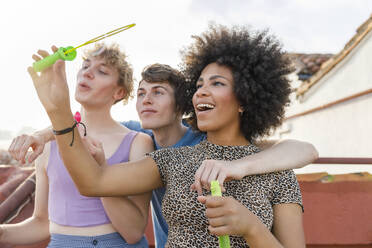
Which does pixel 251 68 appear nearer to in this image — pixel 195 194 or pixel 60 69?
pixel 195 194

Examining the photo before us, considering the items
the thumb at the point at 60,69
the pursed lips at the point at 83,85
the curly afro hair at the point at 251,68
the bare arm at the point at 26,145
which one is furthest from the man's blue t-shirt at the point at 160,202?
the thumb at the point at 60,69

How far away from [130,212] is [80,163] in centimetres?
43

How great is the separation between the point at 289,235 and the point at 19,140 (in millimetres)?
1277

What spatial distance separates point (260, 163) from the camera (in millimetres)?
1650

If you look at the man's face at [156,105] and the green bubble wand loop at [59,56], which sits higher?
the green bubble wand loop at [59,56]

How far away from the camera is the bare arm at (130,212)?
167 cm

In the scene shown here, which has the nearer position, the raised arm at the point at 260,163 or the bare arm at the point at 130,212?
the raised arm at the point at 260,163

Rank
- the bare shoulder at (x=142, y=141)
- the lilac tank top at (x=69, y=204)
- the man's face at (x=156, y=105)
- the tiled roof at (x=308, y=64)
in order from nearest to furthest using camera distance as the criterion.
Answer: the lilac tank top at (x=69, y=204), the bare shoulder at (x=142, y=141), the man's face at (x=156, y=105), the tiled roof at (x=308, y=64)

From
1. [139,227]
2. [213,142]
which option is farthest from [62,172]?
[213,142]

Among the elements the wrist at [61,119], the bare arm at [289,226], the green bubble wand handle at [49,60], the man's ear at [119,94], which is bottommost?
the bare arm at [289,226]

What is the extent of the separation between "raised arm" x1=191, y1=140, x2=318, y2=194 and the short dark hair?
60 centimetres

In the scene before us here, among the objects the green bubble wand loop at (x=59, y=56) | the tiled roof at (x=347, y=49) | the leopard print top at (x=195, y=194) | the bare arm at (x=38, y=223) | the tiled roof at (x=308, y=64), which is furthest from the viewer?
the tiled roof at (x=308, y=64)

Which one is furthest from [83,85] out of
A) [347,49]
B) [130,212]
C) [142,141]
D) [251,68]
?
[347,49]

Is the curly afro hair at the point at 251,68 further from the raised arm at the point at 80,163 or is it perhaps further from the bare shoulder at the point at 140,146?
the raised arm at the point at 80,163
